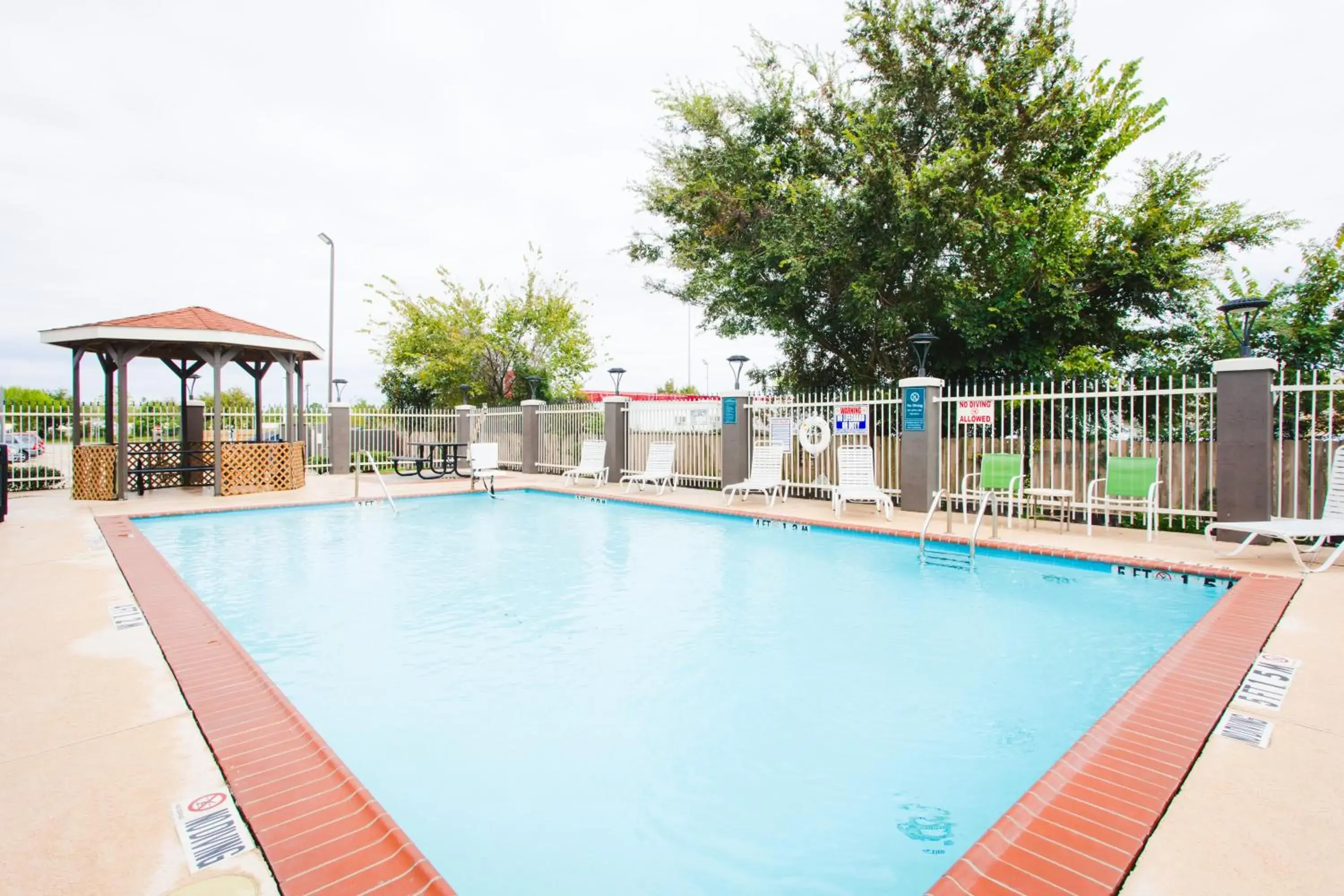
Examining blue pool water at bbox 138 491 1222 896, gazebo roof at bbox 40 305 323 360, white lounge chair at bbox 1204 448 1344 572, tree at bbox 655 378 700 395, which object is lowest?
blue pool water at bbox 138 491 1222 896

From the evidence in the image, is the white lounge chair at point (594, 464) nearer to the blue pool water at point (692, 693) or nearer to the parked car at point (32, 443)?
the blue pool water at point (692, 693)

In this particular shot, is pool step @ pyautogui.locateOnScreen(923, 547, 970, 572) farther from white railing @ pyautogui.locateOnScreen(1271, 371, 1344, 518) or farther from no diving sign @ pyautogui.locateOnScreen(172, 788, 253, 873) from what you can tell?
no diving sign @ pyautogui.locateOnScreen(172, 788, 253, 873)

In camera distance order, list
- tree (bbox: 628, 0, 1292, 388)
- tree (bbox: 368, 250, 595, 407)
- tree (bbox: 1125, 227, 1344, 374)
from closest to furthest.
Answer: tree (bbox: 1125, 227, 1344, 374) < tree (bbox: 628, 0, 1292, 388) < tree (bbox: 368, 250, 595, 407)

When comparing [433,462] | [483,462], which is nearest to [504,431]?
[433,462]

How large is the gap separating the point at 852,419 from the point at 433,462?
33.4ft

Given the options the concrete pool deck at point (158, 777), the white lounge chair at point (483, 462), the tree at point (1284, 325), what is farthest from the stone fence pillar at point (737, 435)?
the tree at point (1284, 325)

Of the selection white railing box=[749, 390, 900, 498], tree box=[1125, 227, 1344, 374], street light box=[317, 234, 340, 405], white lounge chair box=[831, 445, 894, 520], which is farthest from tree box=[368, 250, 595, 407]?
tree box=[1125, 227, 1344, 374]

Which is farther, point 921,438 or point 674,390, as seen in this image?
point 674,390

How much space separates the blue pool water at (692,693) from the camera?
2.27m

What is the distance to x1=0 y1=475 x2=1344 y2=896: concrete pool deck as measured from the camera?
1.67 m

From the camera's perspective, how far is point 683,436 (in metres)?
13.2

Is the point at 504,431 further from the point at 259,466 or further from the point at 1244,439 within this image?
the point at 1244,439

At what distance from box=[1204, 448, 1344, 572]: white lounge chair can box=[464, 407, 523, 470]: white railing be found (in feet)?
46.4

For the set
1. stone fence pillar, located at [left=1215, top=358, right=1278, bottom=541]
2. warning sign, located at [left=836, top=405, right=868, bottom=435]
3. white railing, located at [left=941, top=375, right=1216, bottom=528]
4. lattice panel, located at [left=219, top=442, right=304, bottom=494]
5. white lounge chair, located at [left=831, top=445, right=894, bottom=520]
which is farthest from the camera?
lattice panel, located at [left=219, top=442, right=304, bottom=494]
